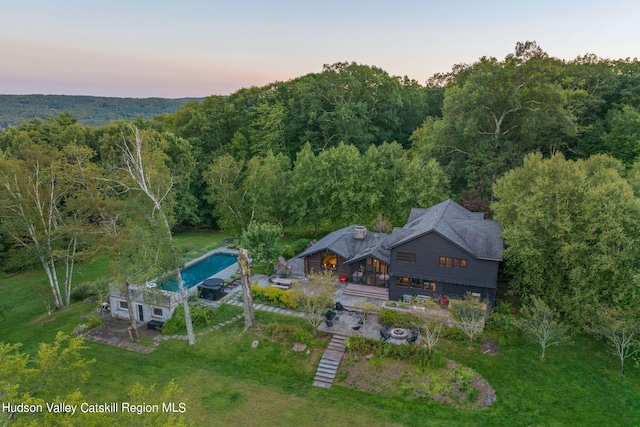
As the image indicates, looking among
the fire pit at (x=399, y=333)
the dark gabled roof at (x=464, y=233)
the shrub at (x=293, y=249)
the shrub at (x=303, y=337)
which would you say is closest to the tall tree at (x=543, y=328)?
the dark gabled roof at (x=464, y=233)

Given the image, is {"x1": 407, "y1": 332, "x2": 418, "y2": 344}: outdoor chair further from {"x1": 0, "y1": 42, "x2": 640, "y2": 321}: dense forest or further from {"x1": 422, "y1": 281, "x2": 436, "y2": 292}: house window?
{"x1": 0, "y1": 42, "x2": 640, "y2": 321}: dense forest

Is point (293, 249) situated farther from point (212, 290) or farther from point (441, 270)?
point (441, 270)

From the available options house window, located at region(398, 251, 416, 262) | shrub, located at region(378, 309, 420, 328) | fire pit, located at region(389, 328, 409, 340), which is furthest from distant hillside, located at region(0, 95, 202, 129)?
fire pit, located at region(389, 328, 409, 340)

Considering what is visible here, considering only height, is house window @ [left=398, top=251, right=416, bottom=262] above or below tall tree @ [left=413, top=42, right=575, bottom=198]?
below

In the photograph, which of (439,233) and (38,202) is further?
(38,202)

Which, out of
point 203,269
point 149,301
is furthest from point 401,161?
point 149,301

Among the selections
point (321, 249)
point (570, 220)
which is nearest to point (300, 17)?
point (321, 249)

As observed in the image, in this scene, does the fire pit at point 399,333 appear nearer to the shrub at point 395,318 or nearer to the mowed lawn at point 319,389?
the shrub at point 395,318

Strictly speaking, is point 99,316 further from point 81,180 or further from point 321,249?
point 321,249
